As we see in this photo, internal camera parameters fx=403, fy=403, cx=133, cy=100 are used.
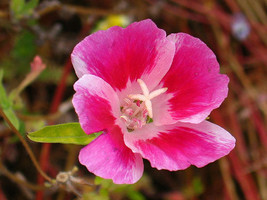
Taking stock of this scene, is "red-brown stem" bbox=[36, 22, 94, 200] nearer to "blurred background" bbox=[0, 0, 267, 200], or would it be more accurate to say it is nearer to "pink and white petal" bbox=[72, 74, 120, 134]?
"blurred background" bbox=[0, 0, 267, 200]

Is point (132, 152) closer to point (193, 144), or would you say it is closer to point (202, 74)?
point (193, 144)

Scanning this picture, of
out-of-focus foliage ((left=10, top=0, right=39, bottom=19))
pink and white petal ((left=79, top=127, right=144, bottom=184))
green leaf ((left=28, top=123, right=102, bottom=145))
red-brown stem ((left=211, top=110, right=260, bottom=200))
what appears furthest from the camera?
red-brown stem ((left=211, top=110, right=260, bottom=200))

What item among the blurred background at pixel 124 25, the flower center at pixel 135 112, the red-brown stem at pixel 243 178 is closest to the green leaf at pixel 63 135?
the flower center at pixel 135 112

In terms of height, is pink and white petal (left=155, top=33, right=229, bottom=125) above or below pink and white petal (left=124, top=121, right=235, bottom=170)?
above

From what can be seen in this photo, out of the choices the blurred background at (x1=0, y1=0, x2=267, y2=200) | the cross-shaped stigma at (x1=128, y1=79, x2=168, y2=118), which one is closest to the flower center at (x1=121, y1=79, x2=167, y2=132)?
the cross-shaped stigma at (x1=128, y1=79, x2=168, y2=118)

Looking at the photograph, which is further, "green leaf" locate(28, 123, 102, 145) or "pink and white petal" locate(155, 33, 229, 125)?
"pink and white petal" locate(155, 33, 229, 125)

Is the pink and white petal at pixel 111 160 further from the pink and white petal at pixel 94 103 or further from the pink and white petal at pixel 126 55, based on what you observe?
the pink and white petal at pixel 126 55

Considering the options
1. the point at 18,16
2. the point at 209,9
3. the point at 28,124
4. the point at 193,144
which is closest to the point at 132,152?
the point at 193,144

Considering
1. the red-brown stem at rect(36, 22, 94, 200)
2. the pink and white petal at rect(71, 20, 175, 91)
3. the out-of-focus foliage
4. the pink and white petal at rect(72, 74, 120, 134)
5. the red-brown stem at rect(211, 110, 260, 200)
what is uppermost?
the out-of-focus foliage
